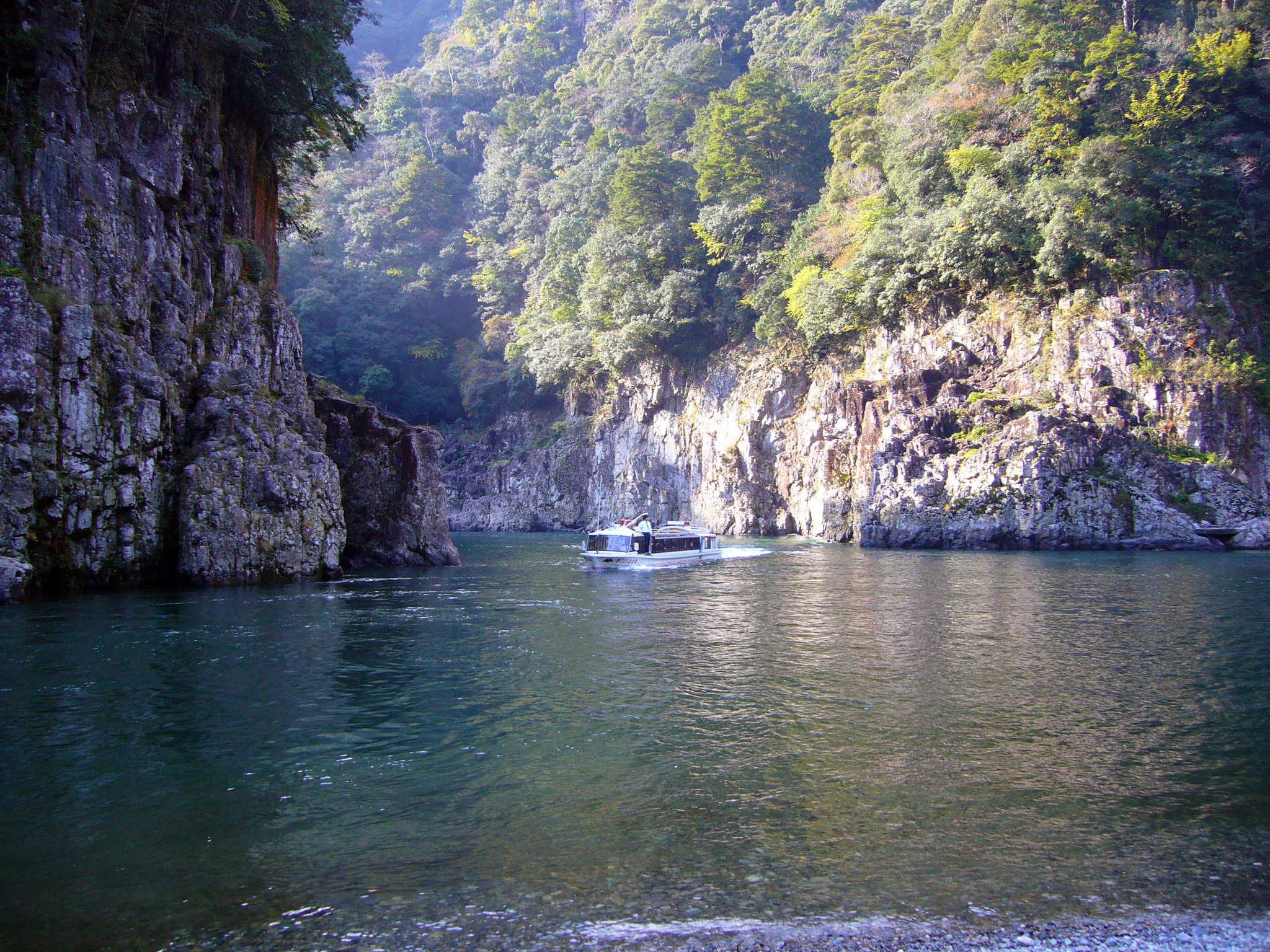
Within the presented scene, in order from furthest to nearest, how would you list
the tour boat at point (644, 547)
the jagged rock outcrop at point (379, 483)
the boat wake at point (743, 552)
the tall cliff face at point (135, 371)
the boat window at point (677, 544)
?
1. the boat wake at point (743, 552)
2. the boat window at point (677, 544)
3. the tour boat at point (644, 547)
4. the jagged rock outcrop at point (379, 483)
5. the tall cliff face at point (135, 371)

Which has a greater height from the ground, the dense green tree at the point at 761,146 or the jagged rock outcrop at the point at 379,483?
the dense green tree at the point at 761,146

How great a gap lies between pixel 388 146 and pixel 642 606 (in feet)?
292

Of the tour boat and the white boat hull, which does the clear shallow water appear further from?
the tour boat

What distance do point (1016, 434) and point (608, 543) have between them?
19523mm

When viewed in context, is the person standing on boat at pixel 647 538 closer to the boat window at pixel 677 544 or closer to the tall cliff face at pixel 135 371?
the boat window at pixel 677 544

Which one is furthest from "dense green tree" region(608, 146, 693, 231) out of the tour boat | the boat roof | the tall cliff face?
the tall cliff face

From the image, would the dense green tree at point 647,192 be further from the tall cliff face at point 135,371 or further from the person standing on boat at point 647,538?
the tall cliff face at point 135,371

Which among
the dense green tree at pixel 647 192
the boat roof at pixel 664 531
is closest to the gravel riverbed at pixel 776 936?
the boat roof at pixel 664 531

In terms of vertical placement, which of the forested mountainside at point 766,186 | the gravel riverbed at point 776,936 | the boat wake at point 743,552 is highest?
the forested mountainside at point 766,186

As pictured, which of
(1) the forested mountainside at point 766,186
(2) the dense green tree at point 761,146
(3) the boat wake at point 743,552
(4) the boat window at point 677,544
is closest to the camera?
(4) the boat window at point 677,544

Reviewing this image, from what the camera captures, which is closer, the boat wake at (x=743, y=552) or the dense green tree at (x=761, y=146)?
the boat wake at (x=743, y=552)

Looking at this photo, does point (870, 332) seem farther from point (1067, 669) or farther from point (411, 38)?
point (411, 38)

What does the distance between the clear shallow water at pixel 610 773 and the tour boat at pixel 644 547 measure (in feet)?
49.3

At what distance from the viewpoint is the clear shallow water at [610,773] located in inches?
215
